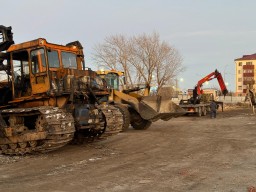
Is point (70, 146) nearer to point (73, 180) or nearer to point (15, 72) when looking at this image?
point (15, 72)

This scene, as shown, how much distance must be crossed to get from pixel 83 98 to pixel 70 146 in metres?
1.81

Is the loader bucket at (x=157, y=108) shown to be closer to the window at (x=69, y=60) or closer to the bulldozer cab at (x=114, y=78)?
the bulldozer cab at (x=114, y=78)

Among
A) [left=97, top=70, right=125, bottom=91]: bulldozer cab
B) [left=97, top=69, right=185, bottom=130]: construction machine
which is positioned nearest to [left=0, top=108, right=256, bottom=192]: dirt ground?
[left=97, top=69, right=185, bottom=130]: construction machine

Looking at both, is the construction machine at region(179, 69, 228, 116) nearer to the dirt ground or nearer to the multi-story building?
the dirt ground

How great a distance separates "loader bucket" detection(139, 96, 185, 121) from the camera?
51.1 feet

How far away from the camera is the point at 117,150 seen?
10.9 meters

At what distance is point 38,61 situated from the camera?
10602mm

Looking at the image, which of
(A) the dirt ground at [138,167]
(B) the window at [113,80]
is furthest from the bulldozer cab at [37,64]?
(B) the window at [113,80]

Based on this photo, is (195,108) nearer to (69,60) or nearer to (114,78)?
(114,78)

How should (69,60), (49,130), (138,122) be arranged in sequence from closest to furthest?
(49,130)
(69,60)
(138,122)

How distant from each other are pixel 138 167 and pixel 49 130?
2.66 metres

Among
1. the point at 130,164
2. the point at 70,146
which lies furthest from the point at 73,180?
the point at 70,146

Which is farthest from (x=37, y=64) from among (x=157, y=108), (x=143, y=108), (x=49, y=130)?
(x=157, y=108)

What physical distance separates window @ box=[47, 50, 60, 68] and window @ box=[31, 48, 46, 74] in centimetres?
19
